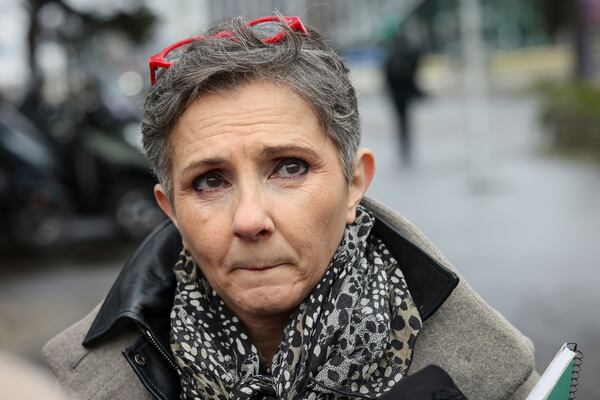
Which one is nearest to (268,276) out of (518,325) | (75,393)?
(75,393)

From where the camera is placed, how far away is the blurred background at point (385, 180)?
22.6 ft

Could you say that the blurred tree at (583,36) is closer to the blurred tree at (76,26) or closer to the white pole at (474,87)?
the white pole at (474,87)

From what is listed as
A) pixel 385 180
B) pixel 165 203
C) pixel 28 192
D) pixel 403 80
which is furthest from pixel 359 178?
pixel 403 80

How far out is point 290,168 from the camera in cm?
188

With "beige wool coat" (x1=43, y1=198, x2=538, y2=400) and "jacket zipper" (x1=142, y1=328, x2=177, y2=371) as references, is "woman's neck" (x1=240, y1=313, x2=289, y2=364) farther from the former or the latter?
"beige wool coat" (x1=43, y1=198, x2=538, y2=400)

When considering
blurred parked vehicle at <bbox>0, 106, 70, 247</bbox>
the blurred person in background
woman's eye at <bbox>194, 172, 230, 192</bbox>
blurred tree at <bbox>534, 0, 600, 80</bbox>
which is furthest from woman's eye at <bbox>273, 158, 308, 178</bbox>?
blurred tree at <bbox>534, 0, 600, 80</bbox>

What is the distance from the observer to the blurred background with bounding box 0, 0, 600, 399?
271 inches

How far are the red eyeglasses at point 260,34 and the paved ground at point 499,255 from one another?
3.61m

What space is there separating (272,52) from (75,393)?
907 millimetres

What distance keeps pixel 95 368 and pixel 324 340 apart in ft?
1.98

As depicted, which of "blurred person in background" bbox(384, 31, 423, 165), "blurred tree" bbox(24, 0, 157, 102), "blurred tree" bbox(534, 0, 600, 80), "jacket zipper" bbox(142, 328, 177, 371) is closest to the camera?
"jacket zipper" bbox(142, 328, 177, 371)

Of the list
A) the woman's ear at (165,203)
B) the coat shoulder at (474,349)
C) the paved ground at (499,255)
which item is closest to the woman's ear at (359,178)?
the coat shoulder at (474,349)

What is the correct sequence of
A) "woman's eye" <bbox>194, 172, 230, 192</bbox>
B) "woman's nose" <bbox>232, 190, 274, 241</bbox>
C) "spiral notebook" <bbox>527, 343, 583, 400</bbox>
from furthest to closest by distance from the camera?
1. "woman's eye" <bbox>194, 172, 230, 192</bbox>
2. "woman's nose" <bbox>232, 190, 274, 241</bbox>
3. "spiral notebook" <bbox>527, 343, 583, 400</bbox>

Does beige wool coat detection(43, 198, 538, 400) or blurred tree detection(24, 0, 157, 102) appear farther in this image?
blurred tree detection(24, 0, 157, 102)
